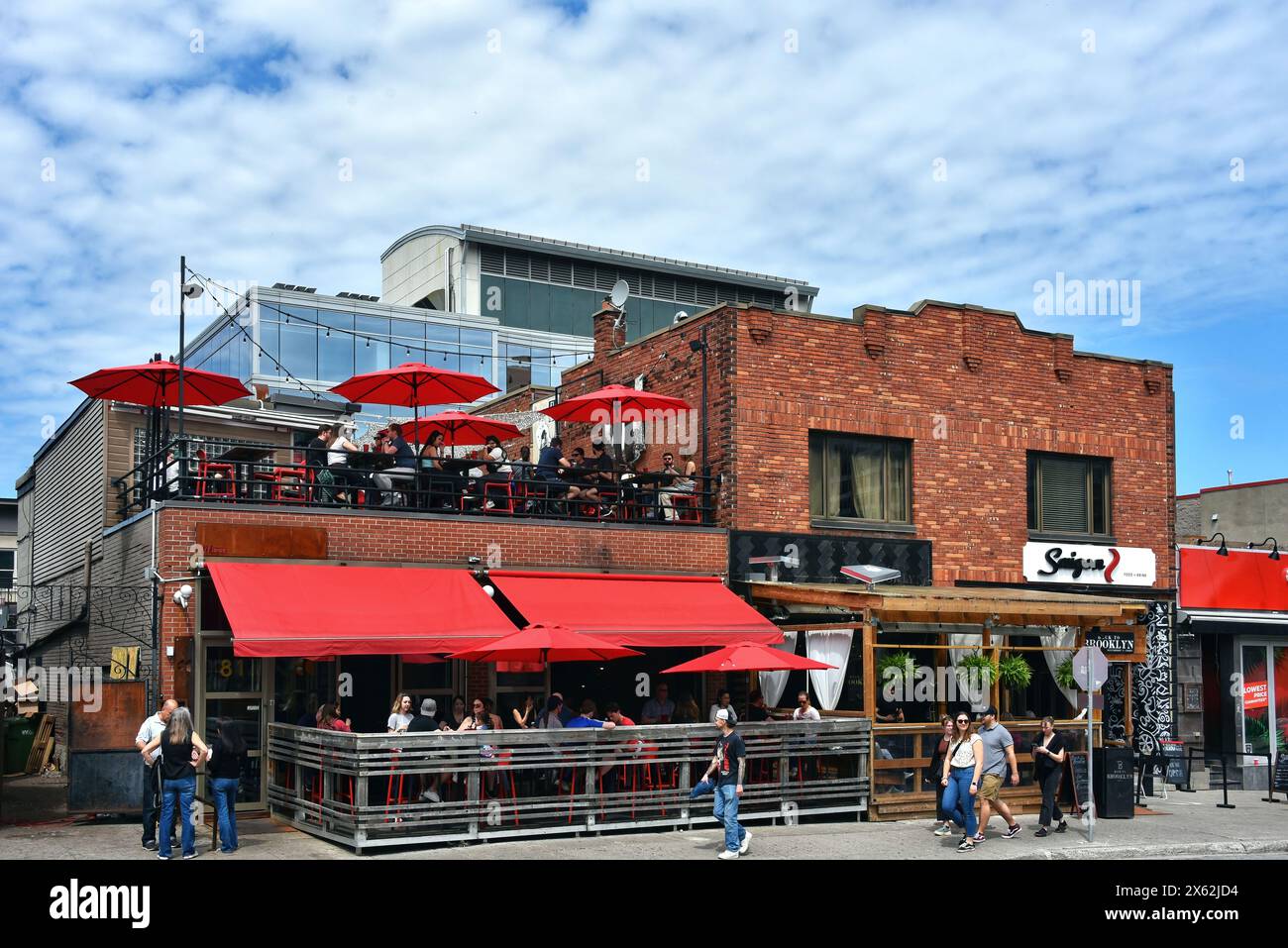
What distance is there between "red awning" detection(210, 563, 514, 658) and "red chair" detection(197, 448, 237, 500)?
1.18m

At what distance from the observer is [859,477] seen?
2323 centimetres

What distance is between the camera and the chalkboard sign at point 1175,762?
82.6 ft

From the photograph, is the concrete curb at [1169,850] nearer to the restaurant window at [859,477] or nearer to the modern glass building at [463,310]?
the restaurant window at [859,477]

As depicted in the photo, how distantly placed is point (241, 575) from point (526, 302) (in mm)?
45993

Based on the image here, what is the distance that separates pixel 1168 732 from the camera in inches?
1022

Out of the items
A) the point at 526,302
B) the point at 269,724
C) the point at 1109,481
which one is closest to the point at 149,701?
the point at 269,724

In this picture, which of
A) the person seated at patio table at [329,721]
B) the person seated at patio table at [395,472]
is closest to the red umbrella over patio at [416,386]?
the person seated at patio table at [395,472]

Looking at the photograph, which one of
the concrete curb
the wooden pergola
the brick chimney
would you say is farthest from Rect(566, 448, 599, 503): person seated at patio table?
the concrete curb

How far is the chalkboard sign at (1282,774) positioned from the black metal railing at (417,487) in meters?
11.2

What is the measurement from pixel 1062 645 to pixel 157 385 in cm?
1523

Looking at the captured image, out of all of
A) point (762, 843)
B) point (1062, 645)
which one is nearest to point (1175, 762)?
point (1062, 645)

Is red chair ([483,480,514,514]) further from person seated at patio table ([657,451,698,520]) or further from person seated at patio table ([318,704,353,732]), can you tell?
person seated at patio table ([318,704,353,732])

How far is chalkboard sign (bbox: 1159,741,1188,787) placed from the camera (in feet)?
82.6

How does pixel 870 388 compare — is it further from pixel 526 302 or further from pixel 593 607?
pixel 526 302
